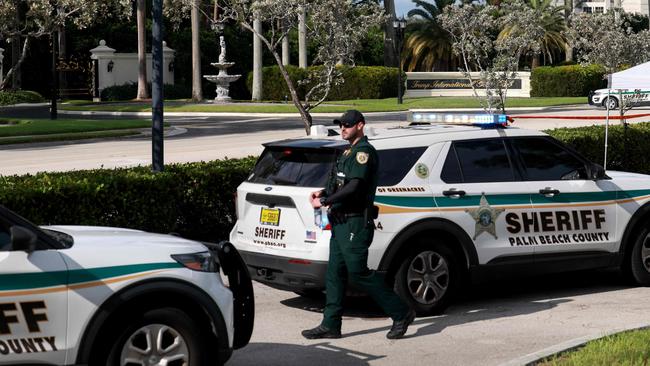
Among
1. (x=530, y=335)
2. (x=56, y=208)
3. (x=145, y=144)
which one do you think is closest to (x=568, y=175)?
(x=530, y=335)

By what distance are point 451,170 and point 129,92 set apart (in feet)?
177

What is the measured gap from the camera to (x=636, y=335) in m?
8.34

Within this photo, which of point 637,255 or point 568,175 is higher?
point 568,175

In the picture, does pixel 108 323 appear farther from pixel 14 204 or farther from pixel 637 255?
pixel 637 255

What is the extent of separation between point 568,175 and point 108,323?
558 cm

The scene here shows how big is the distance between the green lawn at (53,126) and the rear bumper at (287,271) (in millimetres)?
26207

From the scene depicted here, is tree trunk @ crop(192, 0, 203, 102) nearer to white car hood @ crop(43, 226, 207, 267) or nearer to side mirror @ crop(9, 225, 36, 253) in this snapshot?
white car hood @ crop(43, 226, 207, 267)

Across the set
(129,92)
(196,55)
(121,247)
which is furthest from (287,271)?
(129,92)

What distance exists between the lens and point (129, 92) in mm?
62312

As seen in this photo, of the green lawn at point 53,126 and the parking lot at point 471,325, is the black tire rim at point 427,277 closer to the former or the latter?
the parking lot at point 471,325

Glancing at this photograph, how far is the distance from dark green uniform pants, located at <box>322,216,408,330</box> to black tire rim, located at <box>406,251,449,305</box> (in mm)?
657

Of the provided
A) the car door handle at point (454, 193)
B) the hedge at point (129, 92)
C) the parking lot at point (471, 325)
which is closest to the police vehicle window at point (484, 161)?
the car door handle at point (454, 193)

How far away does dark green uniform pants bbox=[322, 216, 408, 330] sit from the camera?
870cm

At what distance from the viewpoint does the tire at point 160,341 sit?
6598mm
